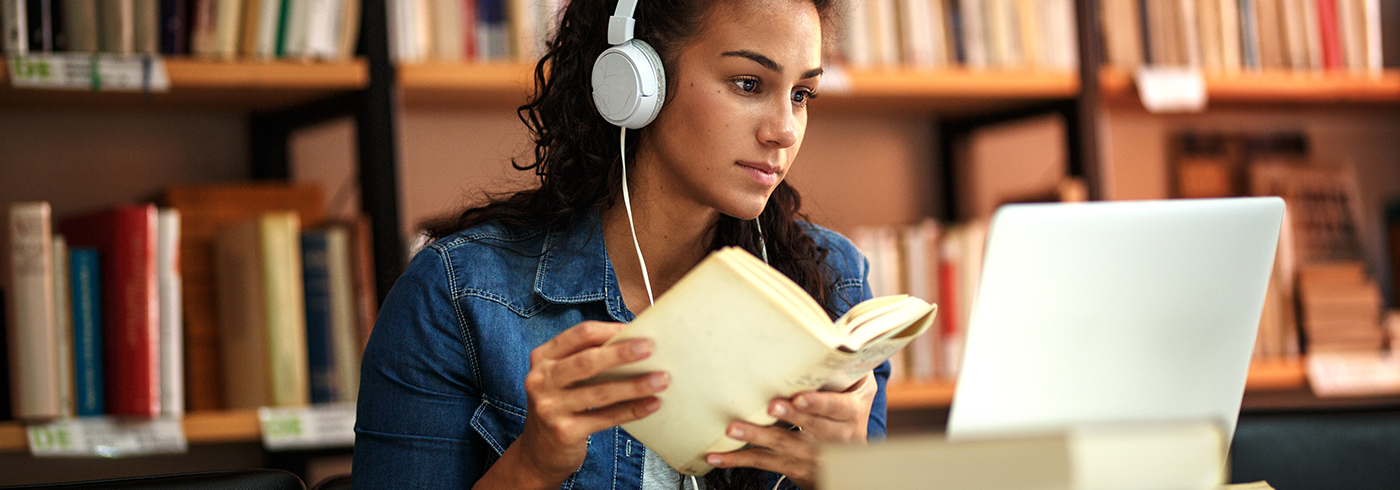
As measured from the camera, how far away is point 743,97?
3.34ft

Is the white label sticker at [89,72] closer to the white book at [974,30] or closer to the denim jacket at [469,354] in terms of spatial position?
the denim jacket at [469,354]

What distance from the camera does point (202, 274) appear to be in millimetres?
1478

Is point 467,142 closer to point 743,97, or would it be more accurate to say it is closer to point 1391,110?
point 743,97

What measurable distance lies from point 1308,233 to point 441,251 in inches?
70.0

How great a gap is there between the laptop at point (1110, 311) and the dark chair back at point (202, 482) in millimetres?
585

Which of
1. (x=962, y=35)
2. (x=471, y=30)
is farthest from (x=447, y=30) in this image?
(x=962, y=35)

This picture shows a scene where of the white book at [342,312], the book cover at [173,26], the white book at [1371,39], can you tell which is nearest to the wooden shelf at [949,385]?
the white book at [1371,39]

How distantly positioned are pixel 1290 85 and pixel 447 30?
1492 mm

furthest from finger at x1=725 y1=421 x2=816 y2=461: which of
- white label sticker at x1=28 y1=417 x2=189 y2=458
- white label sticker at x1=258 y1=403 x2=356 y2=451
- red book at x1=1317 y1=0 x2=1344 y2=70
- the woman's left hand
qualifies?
red book at x1=1317 y1=0 x2=1344 y2=70

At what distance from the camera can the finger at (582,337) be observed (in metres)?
0.68

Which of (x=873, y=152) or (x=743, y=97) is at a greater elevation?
(x=743, y=97)

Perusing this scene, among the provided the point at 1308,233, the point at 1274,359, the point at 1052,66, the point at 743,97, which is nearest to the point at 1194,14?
the point at 1052,66

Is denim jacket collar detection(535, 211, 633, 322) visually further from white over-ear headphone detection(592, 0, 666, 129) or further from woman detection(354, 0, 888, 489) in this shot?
white over-ear headphone detection(592, 0, 666, 129)

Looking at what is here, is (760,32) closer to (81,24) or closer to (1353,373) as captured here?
(81,24)
